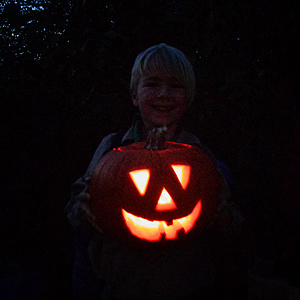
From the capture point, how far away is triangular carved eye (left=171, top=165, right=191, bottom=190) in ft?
4.43

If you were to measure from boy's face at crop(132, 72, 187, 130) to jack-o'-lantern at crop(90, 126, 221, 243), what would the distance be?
29 cm

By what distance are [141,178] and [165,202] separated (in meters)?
0.17

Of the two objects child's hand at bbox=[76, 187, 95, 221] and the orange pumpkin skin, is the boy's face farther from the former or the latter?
child's hand at bbox=[76, 187, 95, 221]

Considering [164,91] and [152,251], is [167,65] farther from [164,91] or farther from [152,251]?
[152,251]

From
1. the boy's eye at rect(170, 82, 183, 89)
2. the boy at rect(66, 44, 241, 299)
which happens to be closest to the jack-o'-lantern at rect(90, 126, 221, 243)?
the boy at rect(66, 44, 241, 299)

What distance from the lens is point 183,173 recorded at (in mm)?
1366

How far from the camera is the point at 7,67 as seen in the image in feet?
7.87

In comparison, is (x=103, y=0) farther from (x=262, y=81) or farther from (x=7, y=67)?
(x=262, y=81)

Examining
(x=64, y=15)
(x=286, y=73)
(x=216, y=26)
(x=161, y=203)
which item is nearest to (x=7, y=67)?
(x=64, y=15)

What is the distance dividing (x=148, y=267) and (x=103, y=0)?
6.60 feet

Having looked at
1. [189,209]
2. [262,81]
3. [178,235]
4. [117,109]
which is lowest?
[178,235]

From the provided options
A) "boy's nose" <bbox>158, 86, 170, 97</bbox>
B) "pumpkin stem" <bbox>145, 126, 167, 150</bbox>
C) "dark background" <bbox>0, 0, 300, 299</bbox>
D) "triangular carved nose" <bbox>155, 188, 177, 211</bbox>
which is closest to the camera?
"triangular carved nose" <bbox>155, 188, 177, 211</bbox>

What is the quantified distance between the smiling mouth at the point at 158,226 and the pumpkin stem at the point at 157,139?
1.17ft

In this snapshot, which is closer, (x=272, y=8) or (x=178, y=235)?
(x=178, y=235)
